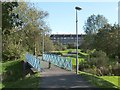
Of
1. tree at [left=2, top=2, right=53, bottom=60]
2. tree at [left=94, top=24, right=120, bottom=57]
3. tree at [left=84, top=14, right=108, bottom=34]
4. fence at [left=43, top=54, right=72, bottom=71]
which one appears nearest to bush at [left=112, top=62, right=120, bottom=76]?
fence at [left=43, top=54, right=72, bottom=71]

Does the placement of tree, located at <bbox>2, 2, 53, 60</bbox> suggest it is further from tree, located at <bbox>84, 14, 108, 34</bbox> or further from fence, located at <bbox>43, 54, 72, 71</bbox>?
tree, located at <bbox>84, 14, 108, 34</bbox>

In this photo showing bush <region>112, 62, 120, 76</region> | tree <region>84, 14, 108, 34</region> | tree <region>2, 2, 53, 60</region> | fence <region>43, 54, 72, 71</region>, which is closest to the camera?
fence <region>43, 54, 72, 71</region>

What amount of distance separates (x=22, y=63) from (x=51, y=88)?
31900 millimetres

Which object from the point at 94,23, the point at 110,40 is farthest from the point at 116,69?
the point at 94,23

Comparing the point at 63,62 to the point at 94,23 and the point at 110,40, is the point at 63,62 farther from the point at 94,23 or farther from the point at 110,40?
the point at 94,23

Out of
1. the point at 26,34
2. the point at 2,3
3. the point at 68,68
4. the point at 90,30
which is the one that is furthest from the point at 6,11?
the point at 90,30

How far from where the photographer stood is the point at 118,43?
69438 mm

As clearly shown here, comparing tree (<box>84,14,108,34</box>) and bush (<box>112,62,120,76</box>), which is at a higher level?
tree (<box>84,14,108,34</box>)

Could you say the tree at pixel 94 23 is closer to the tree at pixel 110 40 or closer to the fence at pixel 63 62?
the tree at pixel 110 40

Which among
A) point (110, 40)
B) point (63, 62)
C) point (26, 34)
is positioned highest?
point (26, 34)

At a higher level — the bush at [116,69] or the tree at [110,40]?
the tree at [110,40]

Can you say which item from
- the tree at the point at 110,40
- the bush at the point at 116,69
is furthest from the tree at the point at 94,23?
the bush at the point at 116,69

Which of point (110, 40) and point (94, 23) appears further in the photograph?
point (94, 23)

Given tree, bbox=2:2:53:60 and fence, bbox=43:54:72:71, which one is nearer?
fence, bbox=43:54:72:71
